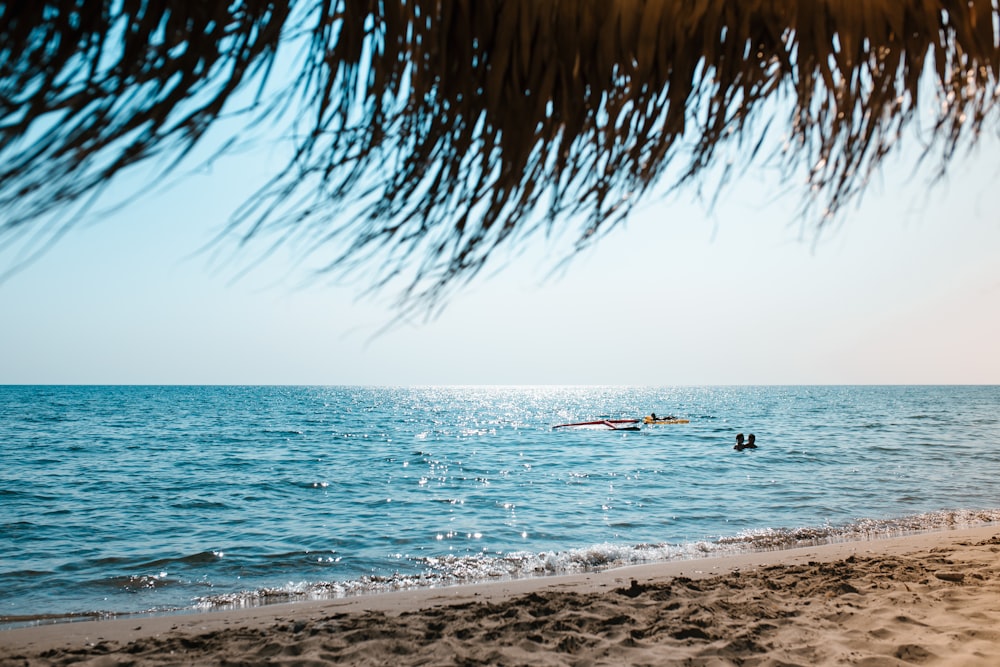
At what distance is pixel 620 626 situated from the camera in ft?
17.7

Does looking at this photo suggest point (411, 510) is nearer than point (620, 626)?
No

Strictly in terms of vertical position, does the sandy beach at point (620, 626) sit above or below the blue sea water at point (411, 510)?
above

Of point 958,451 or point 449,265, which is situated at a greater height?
point 449,265

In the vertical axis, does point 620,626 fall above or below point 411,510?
above

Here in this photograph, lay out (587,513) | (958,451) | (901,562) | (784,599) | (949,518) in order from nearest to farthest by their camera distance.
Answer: (784,599), (901,562), (949,518), (587,513), (958,451)

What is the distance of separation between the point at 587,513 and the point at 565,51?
480 inches

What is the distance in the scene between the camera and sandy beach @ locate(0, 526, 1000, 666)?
15.4 ft

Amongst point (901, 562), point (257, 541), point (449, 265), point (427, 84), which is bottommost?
point (257, 541)

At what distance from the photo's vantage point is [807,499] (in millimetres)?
13969

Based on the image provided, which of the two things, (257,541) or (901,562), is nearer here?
(901,562)

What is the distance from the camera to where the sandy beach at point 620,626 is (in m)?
4.70

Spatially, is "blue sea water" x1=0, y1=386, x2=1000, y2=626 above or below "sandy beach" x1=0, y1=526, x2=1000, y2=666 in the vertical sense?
below

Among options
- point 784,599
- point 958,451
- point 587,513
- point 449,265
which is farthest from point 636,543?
point 958,451

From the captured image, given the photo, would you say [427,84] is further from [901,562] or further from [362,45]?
[901,562]
